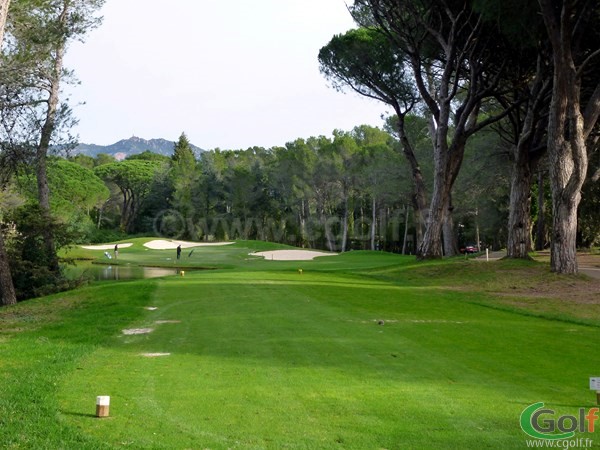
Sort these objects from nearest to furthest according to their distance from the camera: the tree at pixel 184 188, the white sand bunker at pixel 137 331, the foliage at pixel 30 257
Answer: the white sand bunker at pixel 137 331
the foliage at pixel 30 257
the tree at pixel 184 188

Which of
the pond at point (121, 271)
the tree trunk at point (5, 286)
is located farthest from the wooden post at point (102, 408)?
the pond at point (121, 271)

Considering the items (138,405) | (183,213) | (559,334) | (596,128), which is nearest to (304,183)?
(183,213)

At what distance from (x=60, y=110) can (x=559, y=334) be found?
21.4 meters

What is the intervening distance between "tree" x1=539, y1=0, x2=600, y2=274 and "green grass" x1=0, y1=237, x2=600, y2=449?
6.66 m

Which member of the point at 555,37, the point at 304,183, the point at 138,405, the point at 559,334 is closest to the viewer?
the point at 138,405

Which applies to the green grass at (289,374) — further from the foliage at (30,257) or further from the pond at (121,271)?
the pond at (121,271)

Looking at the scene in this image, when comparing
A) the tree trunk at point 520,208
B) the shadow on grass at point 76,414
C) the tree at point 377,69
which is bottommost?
the shadow on grass at point 76,414

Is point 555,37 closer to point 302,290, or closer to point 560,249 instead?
point 560,249

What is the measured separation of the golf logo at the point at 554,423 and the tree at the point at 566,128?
1632 centimetres

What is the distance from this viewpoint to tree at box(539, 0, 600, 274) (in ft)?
65.0

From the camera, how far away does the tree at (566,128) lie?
65.0 feet

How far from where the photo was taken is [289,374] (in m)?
7.33

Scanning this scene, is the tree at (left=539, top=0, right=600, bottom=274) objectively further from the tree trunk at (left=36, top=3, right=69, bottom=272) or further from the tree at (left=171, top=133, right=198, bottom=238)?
the tree at (left=171, top=133, right=198, bottom=238)

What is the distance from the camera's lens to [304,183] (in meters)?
75.1
